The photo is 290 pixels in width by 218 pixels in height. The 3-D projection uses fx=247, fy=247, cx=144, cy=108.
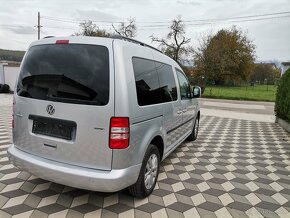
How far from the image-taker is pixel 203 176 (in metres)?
4.05

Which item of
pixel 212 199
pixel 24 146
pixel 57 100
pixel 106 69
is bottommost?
pixel 212 199

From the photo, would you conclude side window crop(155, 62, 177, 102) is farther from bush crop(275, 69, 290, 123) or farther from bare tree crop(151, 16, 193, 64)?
bare tree crop(151, 16, 193, 64)

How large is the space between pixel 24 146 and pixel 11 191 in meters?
0.74

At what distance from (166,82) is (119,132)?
5.12ft

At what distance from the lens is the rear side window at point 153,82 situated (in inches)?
111

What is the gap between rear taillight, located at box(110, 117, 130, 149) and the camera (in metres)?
2.43

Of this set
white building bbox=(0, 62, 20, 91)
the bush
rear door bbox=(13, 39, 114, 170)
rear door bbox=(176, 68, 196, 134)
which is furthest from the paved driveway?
white building bbox=(0, 62, 20, 91)

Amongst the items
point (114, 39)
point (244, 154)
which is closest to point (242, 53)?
point (244, 154)

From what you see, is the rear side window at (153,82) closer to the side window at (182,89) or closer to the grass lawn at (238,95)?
the side window at (182,89)

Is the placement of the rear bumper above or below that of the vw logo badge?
below

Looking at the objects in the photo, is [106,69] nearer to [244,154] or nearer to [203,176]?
[203,176]

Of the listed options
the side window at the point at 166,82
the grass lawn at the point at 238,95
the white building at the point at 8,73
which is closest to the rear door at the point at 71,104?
the side window at the point at 166,82

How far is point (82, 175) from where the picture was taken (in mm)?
2480

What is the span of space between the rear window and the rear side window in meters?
0.43
